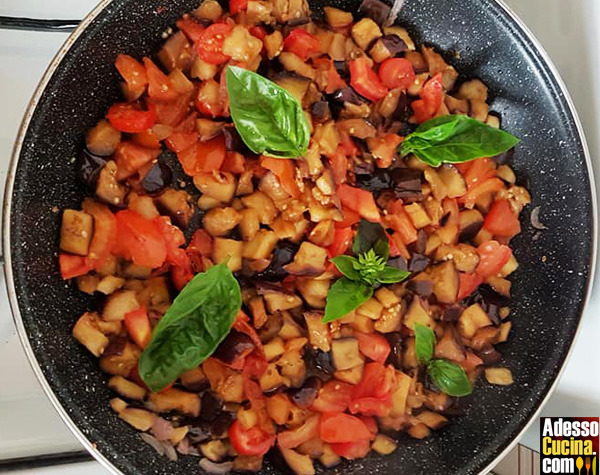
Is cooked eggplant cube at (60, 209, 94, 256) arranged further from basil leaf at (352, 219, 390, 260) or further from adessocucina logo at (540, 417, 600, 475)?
adessocucina logo at (540, 417, 600, 475)

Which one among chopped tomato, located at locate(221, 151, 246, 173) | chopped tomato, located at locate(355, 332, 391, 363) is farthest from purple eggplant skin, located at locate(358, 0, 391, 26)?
chopped tomato, located at locate(355, 332, 391, 363)

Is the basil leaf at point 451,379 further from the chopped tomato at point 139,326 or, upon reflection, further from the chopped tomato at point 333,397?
the chopped tomato at point 139,326

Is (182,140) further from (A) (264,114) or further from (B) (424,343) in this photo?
(B) (424,343)

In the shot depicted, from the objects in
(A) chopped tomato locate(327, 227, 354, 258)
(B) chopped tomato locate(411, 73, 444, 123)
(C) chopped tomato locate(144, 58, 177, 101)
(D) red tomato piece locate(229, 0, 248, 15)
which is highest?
(B) chopped tomato locate(411, 73, 444, 123)

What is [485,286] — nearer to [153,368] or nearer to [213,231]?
[213,231]

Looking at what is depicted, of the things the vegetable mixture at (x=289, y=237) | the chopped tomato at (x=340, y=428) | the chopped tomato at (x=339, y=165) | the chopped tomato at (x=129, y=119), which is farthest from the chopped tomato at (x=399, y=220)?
the chopped tomato at (x=129, y=119)

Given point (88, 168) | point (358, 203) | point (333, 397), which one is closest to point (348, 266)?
point (358, 203)

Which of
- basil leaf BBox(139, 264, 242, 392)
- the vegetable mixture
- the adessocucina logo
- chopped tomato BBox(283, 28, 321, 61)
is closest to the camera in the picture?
basil leaf BBox(139, 264, 242, 392)
